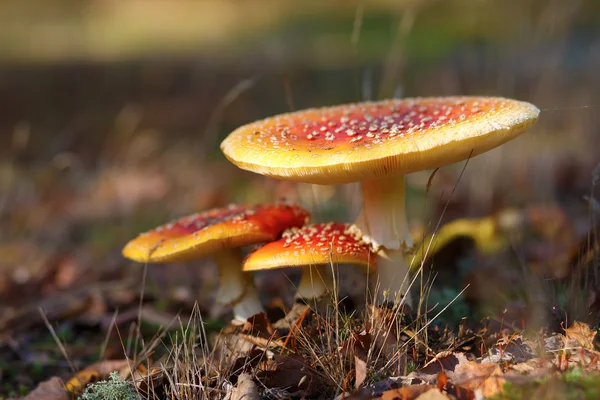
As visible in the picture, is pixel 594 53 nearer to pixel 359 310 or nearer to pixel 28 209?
pixel 359 310

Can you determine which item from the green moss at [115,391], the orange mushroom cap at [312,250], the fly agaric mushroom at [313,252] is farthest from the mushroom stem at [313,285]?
the green moss at [115,391]

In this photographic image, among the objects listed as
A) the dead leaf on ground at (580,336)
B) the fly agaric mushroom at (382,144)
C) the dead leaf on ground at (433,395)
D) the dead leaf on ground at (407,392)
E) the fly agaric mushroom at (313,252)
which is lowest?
the dead leaf on ground at (580,336)

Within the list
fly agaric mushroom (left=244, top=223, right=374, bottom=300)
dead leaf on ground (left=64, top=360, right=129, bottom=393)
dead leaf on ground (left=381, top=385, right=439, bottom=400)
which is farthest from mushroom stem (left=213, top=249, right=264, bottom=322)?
dead leaf on ground (left=381, top=385, right=439, bottom=400)

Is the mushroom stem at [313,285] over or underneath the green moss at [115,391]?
over

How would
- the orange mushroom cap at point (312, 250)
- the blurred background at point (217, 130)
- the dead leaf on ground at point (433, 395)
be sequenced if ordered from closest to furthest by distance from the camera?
1. the dead leaf on ground at point (433, 395)
2. the orange mushroom cap at point (312, 250)
3. the blurred background at point (217, 130)

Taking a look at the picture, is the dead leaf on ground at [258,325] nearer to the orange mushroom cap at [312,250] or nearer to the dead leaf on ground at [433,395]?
the orange mushroom cap at [312,250]

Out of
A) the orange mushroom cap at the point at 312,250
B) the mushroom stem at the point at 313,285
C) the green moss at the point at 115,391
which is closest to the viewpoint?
the green moss at the point at 115,391

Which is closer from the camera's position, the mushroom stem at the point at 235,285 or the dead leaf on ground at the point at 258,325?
the dead leaf on ground at the point at 258,325

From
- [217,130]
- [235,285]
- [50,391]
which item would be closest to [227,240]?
[235,285]
